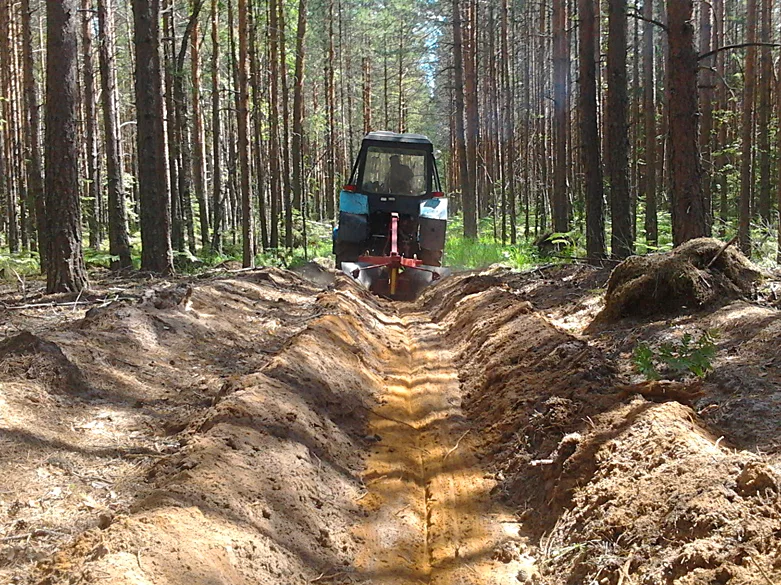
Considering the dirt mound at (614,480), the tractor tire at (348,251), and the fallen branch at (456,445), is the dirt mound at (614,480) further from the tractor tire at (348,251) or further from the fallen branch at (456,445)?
the tractor tire at (348,251)

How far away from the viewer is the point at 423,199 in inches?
549

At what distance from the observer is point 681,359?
518 centimetres

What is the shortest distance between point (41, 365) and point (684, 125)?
8.45 m

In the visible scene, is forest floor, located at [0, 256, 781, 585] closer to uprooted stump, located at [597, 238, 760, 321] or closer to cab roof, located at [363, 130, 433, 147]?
uprooted stump, located at [597, 238, 760, 321]

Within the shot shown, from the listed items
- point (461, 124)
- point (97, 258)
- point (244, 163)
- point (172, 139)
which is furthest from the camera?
point (461, 124)

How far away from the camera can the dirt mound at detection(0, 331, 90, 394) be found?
4.97 meters

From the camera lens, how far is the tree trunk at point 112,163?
14.7m

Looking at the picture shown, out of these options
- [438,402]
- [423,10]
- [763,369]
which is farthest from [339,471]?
[423,10]

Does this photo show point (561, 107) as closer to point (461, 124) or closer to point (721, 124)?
point (461, 124)

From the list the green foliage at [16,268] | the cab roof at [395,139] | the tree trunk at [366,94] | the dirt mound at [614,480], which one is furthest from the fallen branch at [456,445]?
the tree trunk at [366,94]

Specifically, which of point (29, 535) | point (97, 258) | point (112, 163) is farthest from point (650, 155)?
point (29, 535)

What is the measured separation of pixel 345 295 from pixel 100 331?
16.2 ft

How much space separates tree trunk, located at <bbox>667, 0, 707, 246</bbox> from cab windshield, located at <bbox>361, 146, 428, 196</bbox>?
5.90 metres

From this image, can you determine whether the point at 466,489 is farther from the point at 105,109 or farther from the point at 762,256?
the point at 105,109
